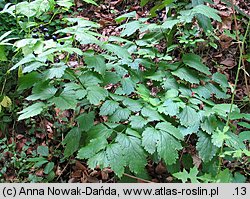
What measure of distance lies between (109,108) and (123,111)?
0.27ft

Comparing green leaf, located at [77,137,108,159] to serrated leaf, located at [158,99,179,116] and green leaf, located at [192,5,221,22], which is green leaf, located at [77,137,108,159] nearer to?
serrated leaf, located at [158,99,179,116]

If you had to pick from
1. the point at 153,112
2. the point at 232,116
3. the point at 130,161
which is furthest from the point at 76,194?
the point at 232,116

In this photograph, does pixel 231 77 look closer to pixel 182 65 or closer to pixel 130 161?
pixel 182 65

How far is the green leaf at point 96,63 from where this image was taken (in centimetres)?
199

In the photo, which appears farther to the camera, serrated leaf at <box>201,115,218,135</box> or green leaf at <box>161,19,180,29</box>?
green leaf at <box>161,19,180,29</box>

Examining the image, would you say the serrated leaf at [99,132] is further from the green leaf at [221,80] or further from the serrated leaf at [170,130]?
the green leaf at [221,80]

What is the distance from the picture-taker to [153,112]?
194 cm

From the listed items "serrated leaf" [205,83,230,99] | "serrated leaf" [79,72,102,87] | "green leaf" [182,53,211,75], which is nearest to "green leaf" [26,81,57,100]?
"serrated leaf" [79,72,102,87]

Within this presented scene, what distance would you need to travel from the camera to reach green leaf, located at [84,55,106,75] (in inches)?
78.5

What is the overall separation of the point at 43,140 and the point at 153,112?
1.33 m

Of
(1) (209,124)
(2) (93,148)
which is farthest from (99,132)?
(1) (209,124)

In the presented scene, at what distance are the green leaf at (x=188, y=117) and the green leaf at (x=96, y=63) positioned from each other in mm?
516

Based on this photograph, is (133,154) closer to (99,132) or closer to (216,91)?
(99,132)

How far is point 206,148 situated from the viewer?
1.91 metres
